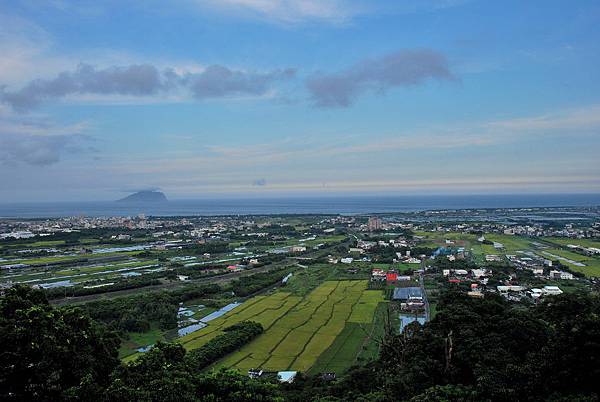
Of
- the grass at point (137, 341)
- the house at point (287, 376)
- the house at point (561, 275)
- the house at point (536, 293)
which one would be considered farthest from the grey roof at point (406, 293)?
the grass at point (137, 341)

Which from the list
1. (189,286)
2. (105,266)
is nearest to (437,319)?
(189,286)

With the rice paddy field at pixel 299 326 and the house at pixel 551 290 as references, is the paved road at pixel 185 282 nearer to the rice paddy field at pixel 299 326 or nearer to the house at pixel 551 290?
the rice paddy field at pixel 299 326

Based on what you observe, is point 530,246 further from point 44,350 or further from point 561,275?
point 44,350

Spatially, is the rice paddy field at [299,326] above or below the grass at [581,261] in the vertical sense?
below

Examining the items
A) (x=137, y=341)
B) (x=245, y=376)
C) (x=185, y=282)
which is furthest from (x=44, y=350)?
(x=185, y=282)

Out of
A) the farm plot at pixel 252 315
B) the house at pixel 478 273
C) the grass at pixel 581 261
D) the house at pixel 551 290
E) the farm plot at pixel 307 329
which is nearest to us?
the farm plot at pixel 307 329

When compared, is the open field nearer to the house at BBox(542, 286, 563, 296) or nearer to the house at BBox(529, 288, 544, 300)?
the house at BBox(542, 286, 563, 296)
